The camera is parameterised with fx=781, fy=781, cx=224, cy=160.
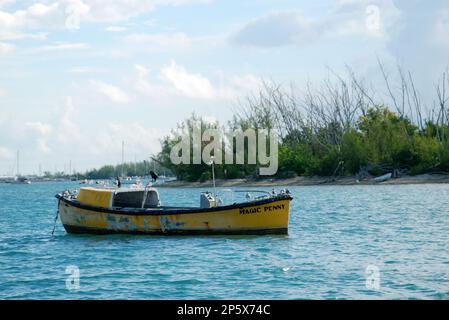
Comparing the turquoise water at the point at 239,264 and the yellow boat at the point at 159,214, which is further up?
the yellow boat at the point at 159,214

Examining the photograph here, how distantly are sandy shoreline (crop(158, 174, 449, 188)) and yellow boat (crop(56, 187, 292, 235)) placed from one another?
69281 mm

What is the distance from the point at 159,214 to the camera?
34562 mm

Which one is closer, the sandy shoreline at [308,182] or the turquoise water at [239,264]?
the turquoise water at [239,264]

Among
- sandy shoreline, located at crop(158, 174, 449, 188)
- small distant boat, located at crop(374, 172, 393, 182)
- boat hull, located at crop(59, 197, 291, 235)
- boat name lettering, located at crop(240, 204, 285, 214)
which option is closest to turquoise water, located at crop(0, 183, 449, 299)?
boat hull, located at crop(59, 197, 291, 235)

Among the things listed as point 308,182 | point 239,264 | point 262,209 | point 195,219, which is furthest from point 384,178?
point 239,264

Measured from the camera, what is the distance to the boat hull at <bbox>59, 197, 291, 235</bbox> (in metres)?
33.2

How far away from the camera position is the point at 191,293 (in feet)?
72.0

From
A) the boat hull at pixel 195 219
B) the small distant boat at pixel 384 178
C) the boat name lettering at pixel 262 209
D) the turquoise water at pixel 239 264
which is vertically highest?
the small distant boat at pixel 384 178

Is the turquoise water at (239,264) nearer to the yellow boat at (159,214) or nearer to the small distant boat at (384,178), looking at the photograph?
the yellow boat at (159,214)

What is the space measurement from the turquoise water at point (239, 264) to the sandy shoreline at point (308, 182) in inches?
2336

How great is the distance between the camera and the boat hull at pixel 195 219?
33188 mm

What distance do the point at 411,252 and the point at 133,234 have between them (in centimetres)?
1280

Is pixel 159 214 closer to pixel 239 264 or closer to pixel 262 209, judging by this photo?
pixel 262 209

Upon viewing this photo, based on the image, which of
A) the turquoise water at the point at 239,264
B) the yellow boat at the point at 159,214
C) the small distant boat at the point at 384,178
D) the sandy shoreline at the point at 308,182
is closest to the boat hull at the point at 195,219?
the yellow boat at the point at 159,214
